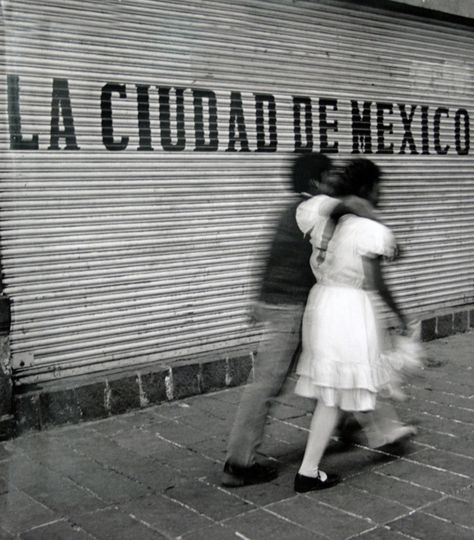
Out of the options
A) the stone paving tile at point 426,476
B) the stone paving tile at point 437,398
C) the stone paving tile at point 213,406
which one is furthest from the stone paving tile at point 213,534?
the stone paving tile at point 437,398

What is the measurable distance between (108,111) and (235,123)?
1321mm

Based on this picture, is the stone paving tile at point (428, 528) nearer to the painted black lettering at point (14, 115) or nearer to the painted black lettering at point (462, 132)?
the painted black lettering at point (14, 115)

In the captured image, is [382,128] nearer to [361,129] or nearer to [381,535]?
[361,129]

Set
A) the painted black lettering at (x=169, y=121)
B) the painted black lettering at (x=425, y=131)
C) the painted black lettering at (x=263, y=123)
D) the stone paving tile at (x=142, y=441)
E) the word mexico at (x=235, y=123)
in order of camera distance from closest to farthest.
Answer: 1. the stone paving tile at (x=142, y=441)
2. the word mexico at (x=235, y=123)
3. the painted black lettering at (x=169, y=121)
4. the painted black lettering at (x=263, y=123)
5. the painted black lettering at (x=425, y=131)

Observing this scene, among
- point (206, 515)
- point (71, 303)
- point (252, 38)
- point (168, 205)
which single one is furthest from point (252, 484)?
point (252, 38)

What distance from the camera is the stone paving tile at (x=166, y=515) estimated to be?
158 inches

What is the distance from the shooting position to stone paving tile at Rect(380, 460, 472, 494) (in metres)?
4.50

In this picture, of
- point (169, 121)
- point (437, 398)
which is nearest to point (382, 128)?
point (169, 121)

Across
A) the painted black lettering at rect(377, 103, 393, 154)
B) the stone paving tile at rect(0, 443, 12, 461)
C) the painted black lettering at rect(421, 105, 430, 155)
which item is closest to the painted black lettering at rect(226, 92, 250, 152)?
the painted black lettering at rect(377, 103, 393, 154)

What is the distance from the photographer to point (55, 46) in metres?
5.84

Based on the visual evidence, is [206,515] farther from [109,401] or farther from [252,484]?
[109,401]

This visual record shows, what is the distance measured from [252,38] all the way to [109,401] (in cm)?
354

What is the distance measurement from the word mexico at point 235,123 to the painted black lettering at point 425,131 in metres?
0.01

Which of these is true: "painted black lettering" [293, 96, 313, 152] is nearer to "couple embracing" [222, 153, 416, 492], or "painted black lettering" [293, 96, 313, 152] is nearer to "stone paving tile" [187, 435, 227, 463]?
"couple embracing" [222, 153, 416, 492]
